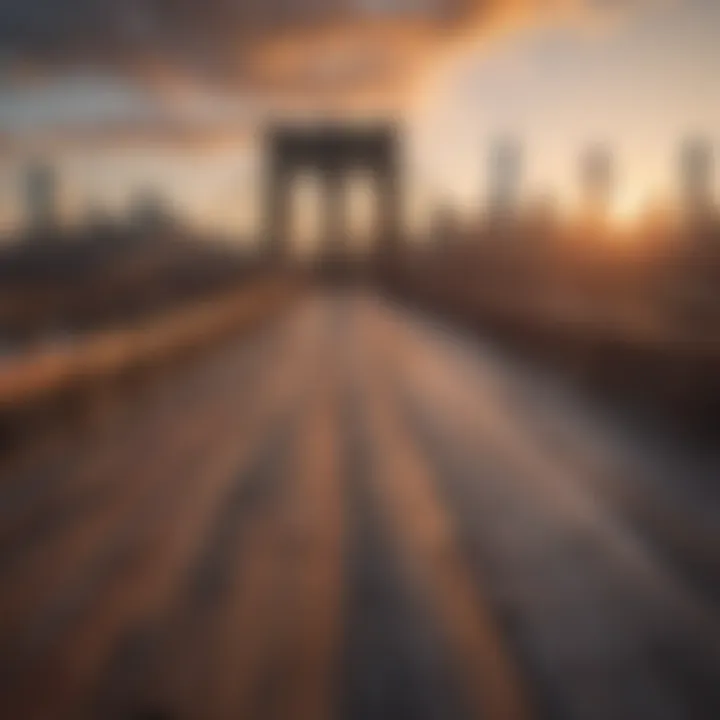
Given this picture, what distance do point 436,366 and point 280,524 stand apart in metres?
11.9

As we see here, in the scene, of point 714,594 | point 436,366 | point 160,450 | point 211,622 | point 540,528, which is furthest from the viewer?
point 436,366

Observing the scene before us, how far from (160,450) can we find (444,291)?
31.2 metres

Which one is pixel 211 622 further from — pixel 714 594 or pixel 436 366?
pixel 436 366

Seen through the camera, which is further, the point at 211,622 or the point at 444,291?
the point at 444,291

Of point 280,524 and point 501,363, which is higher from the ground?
point 280,524

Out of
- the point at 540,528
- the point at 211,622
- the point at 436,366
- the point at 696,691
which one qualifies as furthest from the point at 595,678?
the point at 436,366

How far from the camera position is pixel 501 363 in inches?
715

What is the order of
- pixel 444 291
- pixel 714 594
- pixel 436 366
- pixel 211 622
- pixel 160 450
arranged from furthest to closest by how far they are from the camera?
pixel 444 291 → pixel 436 366 → pixel 160 450 → pixel 714 594 → pixel 211 622

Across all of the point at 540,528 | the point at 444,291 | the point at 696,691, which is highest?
the point at 696,691

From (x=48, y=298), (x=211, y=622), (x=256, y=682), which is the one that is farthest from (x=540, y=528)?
(x=48, y=298)

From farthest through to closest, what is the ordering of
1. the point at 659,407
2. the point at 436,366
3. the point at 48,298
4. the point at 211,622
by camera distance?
1. the point at 48,298
2. the point at 436,366
3. the point at 659,407
4. the point at 211,622

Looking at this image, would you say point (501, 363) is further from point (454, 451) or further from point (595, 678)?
point (595, 678)

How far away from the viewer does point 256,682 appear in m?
3.41

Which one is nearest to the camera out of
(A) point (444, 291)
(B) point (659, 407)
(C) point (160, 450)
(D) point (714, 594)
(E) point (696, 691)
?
(E) point (696, 691)
